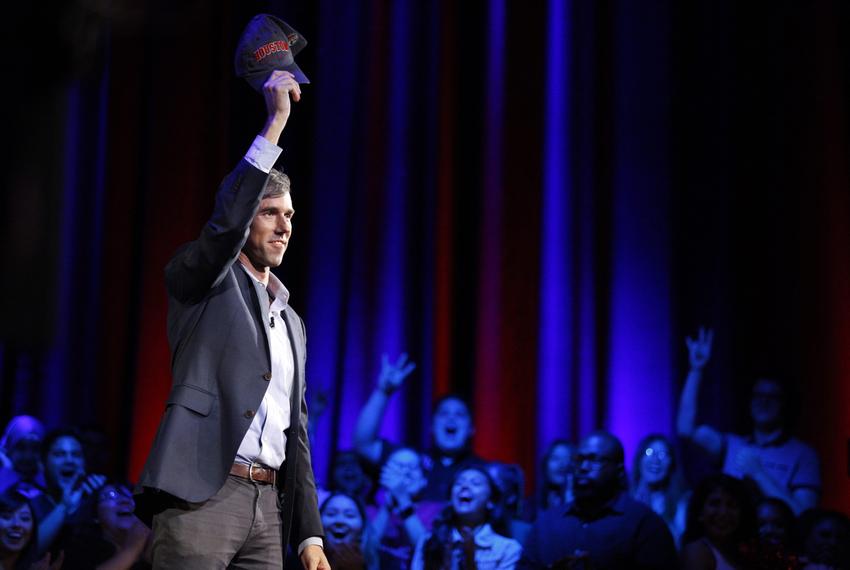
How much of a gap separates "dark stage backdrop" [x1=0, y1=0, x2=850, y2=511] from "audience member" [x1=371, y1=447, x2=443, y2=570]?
1.37m

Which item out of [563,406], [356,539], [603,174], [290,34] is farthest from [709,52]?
[290,34]

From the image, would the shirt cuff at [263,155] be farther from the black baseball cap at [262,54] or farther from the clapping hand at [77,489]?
the clapping hand at [77,489]

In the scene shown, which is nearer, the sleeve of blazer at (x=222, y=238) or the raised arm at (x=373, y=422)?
the sleeve of blazer at (x=222, y=238)

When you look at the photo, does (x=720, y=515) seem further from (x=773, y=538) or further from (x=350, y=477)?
(x=350, y=477)

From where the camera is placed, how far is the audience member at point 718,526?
12.4 feet

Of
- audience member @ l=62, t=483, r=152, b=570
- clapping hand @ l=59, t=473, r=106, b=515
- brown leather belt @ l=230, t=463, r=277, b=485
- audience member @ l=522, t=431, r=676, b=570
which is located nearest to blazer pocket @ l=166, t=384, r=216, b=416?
brown leather belt @ l=230, t=463, r=277, b=485

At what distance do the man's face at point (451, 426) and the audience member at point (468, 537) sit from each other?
1.73 feet

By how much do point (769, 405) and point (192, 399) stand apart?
3.38m

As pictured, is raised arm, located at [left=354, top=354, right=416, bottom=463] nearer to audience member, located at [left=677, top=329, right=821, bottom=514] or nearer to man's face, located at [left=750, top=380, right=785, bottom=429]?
audience member, located at [left=677, top=329, right=821, bottom=514]

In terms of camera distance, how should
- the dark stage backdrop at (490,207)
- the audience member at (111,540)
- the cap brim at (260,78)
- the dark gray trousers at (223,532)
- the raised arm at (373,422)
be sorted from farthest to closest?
the dark stage backdrop at (490,207)
the raised arm at (373,422)
the audience member at (111,540)
the cap brim at (260,78)
the dark gray trousers at (223,532)

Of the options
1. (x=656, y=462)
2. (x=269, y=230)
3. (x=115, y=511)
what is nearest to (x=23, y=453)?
(x=115, y=511)

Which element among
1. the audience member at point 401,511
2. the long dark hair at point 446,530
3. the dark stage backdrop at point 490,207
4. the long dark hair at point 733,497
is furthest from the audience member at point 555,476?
the dark stage backdrop at point 490,207

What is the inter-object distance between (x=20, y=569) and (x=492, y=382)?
2.99 m

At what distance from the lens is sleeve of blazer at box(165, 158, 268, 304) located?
189cm
